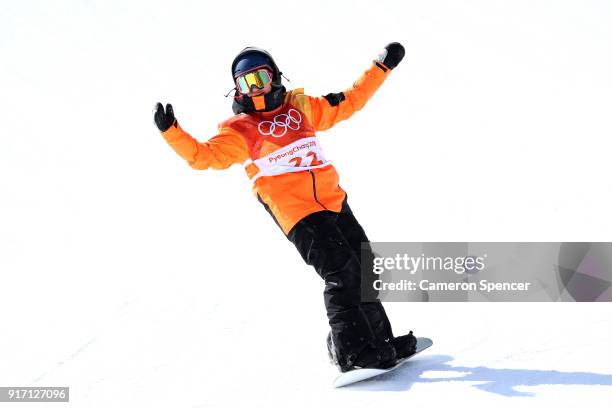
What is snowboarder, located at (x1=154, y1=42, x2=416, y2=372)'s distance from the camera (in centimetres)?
337

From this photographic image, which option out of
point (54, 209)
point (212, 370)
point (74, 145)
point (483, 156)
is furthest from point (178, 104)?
point (212, 370)

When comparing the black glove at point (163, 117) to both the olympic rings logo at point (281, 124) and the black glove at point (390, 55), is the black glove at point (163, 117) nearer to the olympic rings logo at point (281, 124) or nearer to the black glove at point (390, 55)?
the olympic rings logo at point (281, 124)

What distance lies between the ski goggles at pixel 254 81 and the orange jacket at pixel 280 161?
0.47 ft

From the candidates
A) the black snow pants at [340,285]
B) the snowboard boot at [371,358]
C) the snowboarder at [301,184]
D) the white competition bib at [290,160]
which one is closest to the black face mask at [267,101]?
the snowboarder at [301,184]

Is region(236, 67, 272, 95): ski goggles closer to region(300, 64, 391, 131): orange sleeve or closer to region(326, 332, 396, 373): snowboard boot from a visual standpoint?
region(300, 64, 391, 131): orange sleeve

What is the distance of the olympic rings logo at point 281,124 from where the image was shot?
11.8 feet

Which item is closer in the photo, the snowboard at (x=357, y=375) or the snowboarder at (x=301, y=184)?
the snowboard at (x=357, y=375)

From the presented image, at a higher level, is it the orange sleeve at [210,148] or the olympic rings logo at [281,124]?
the olympic rings logo at [281,124]

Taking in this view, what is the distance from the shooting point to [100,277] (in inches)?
213

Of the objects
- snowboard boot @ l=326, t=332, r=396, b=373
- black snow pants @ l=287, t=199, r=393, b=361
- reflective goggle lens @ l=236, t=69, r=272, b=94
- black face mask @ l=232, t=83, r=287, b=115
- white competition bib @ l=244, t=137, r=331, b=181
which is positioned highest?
reflective goggle lens @ l=236, t=69, r=272, b=94

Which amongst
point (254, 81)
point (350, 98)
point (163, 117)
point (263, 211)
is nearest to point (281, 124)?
point (254, 81)

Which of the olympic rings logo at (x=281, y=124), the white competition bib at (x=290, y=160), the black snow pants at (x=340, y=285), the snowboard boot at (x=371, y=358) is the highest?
the olympic rings logo at (x=281, y=124)

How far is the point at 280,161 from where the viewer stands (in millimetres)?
3561

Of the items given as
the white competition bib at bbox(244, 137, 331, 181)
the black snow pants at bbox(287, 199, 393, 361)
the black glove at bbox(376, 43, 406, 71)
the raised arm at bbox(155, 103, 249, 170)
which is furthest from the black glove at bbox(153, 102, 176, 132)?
the black glove at bbox(376, 43, 406, 71)
